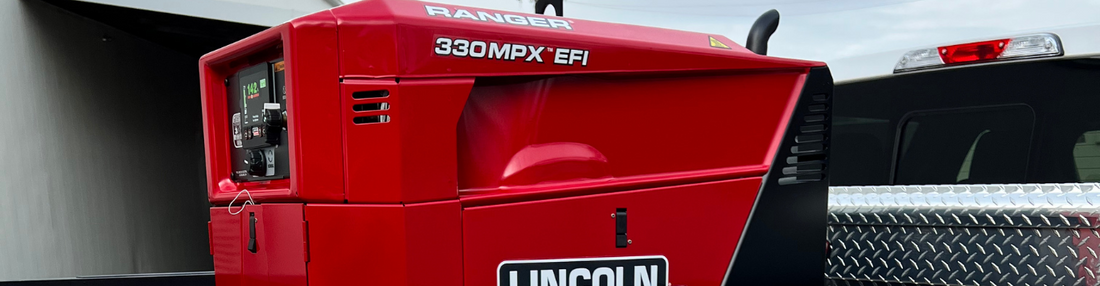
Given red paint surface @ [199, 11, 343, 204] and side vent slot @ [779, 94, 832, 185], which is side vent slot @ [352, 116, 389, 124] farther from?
side vent slot @ [779, 94, 832, 185]

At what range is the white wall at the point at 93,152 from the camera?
3.56m

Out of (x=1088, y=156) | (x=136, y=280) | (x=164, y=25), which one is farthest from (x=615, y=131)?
(x=164, y=25)

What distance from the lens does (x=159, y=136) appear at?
17.7 feet

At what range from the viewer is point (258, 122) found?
6.31 feet

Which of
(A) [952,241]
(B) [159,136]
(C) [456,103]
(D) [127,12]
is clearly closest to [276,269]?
(C) [456,103]

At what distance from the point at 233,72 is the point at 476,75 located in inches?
35.9

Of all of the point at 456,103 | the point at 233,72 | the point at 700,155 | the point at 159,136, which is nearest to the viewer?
the point at 456,103

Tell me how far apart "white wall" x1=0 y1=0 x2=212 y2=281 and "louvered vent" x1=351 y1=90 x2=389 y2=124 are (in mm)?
2865

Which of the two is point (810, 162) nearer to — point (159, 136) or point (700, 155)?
point (700, 155)

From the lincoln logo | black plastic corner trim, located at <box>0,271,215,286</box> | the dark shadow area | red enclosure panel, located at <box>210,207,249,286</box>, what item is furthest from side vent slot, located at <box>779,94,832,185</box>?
the dark shadow area

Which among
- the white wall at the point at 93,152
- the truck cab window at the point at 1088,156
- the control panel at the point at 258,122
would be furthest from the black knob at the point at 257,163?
the truck cab window at the point at 1088,156

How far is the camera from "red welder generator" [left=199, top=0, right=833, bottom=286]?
1.57 meters

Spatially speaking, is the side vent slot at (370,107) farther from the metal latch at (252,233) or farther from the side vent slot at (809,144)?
the side vent slot at (809,144)

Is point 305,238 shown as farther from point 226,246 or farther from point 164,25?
point 164,25
